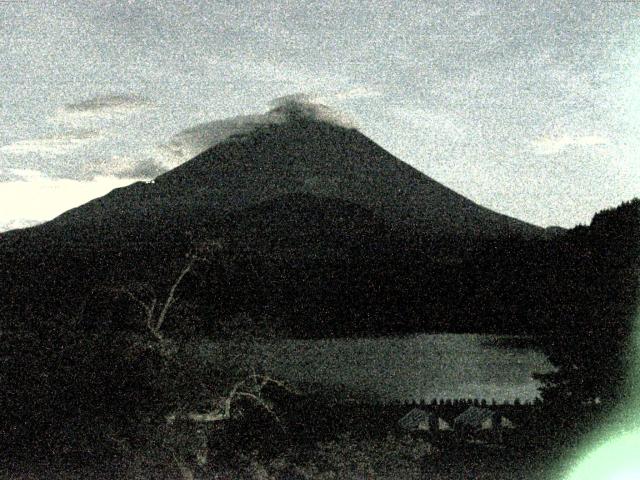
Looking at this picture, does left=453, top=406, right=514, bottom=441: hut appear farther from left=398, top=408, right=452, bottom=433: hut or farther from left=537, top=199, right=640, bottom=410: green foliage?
left=537, top=199, right=640, bottom=410: green foliage

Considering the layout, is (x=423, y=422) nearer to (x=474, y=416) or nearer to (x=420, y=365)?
(x=474, y=416)

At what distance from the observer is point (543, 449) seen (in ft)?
88.8

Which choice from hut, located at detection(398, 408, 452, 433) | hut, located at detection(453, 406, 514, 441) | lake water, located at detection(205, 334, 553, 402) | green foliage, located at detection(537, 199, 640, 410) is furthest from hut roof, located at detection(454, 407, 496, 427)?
lake water, located at detection(205, 334, 553, 402)

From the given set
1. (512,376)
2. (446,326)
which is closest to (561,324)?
(512,376)

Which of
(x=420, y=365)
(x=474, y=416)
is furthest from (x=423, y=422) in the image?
(x=420, y=365)

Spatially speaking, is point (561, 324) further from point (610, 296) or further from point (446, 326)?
point (446, 326)

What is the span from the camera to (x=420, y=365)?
88.2m

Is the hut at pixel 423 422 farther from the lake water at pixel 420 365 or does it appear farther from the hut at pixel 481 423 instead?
the lake water at pixel 420 365

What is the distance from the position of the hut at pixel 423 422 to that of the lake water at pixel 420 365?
25.6 m

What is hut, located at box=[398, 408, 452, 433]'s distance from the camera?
3188 cm

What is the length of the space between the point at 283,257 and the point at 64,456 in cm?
14133

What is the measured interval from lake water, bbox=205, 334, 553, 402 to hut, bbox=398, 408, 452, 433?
1007 inches

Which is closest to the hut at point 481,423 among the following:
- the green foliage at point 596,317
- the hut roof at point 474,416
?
the hut roof at point 474,416

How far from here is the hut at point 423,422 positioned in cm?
3188
